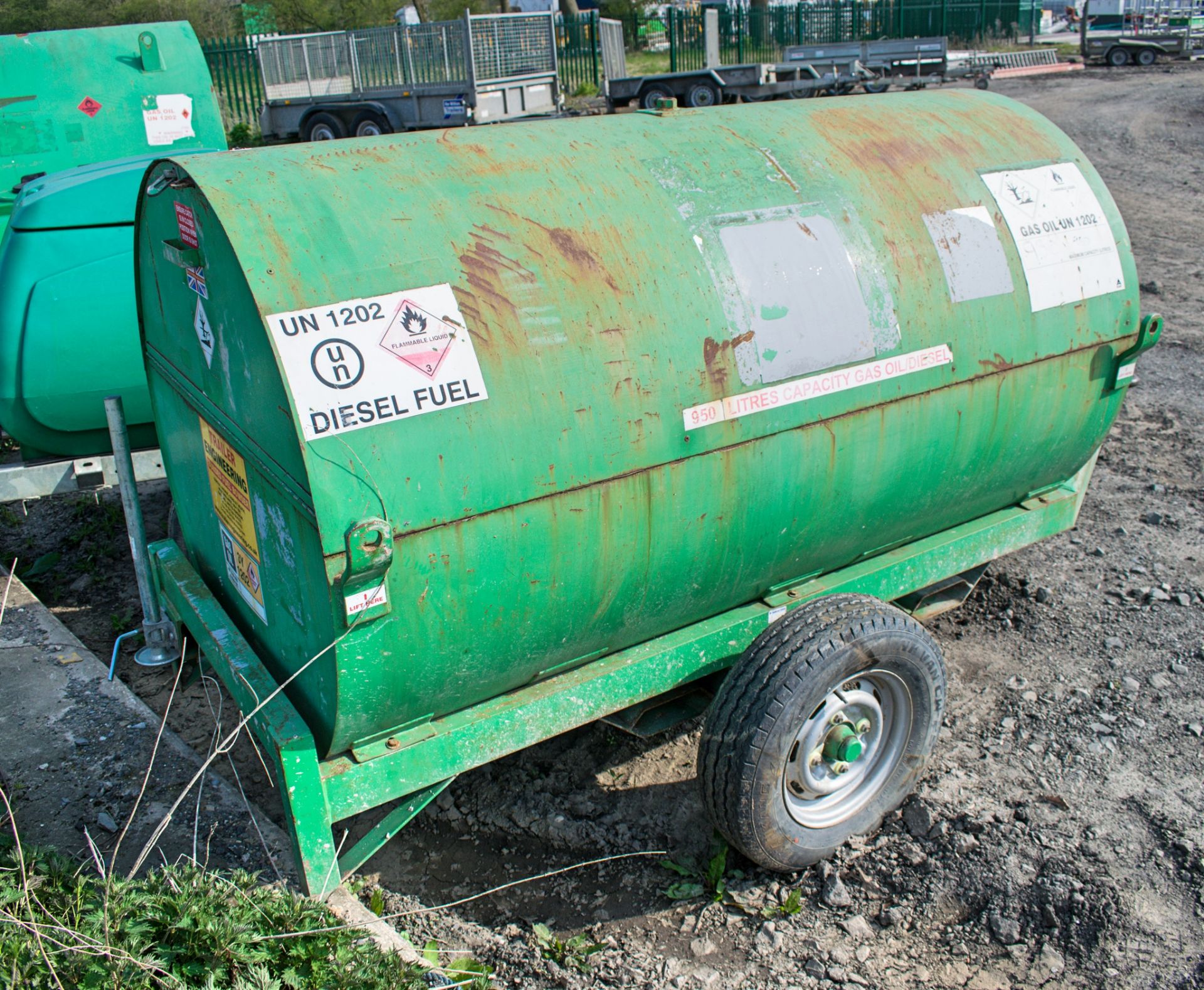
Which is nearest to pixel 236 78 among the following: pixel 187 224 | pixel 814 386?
pixel 187 224

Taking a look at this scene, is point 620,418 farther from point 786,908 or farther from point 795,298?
point 786,908

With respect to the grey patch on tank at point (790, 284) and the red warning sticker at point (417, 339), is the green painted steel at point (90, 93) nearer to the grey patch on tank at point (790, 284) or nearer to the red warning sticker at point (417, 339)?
the grey patch on tank at point (790, 284)

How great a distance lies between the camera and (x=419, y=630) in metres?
2.36

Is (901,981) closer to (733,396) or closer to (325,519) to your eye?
(733,396)

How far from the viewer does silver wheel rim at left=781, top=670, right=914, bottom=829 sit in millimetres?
2943

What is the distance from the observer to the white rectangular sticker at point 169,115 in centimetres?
709

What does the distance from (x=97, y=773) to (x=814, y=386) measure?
2647mm

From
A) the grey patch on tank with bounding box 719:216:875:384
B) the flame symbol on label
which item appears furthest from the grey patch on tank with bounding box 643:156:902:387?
the flame symbol on label

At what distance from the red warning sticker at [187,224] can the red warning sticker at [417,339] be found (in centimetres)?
62

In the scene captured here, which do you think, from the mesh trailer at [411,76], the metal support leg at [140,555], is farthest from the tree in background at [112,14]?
the metal support leg at [140,555]

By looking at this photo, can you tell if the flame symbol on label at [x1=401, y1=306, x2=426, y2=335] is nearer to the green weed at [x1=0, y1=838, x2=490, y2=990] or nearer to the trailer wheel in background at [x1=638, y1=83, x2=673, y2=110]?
the green weed at [x1=0, y1=838, x2=490, y2=990]

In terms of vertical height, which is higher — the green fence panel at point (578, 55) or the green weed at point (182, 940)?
the green fence panel at point (578, 55)

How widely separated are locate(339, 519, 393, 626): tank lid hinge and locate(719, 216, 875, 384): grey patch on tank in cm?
108

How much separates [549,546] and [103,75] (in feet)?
21.0
